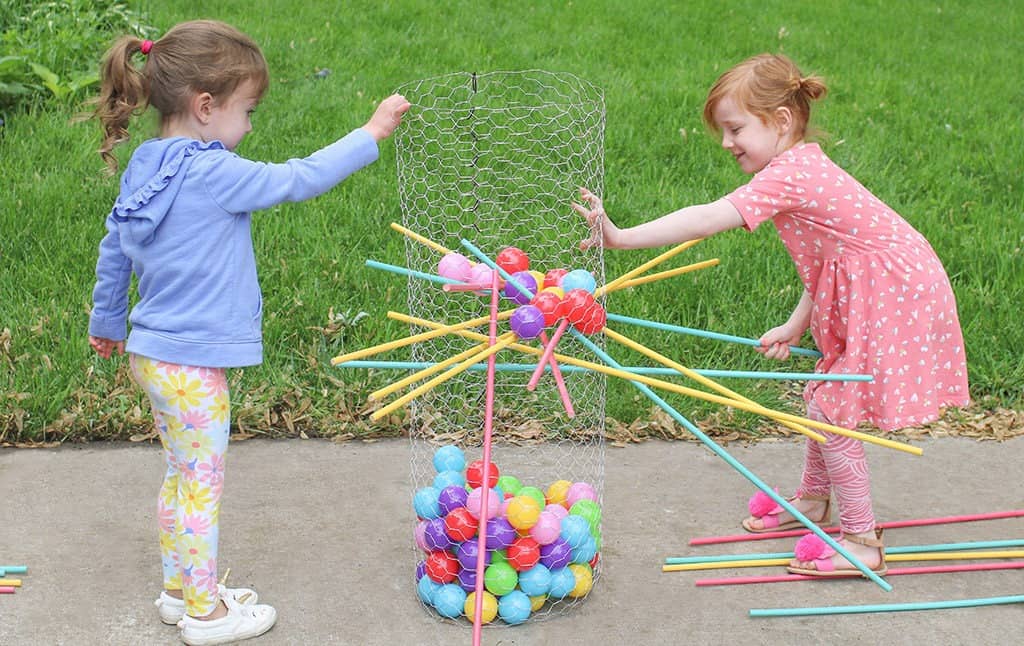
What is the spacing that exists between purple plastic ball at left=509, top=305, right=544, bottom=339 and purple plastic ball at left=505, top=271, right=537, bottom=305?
13 centimetres

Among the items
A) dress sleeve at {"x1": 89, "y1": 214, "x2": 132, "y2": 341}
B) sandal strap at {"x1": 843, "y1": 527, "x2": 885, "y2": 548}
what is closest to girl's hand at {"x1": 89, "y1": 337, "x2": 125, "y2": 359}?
dress sleeve at {"x1": 89, "y1": 214, "x2": 132, "y2": 341}

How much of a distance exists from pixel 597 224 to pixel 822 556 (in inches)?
42.2

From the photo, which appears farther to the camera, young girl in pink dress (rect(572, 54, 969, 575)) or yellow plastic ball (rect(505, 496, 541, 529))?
young girl in pink dress (rect(572, 54, 969, 575))

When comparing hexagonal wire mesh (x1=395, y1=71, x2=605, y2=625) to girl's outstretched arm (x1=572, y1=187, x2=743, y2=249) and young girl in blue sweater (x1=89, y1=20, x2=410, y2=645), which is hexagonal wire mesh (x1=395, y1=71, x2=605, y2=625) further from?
young girl in blue sweater (x1=89, y1=20, x2=410, y2=645)

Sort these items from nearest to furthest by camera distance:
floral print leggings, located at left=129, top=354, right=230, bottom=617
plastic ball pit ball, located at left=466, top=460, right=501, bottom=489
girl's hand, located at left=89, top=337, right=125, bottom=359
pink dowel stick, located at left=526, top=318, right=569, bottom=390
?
pink dowel stick, located at left=526, top=318, right=569, bottom=390 < floral print leggings, located at left=129, top=354, right=230, bottom=617 < girl's hand, located at left=89, top=337, right=125, bottom=359 < plastic ball pit ball, located at left=466, top=460, right=501, bottom=489

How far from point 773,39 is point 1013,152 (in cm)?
181

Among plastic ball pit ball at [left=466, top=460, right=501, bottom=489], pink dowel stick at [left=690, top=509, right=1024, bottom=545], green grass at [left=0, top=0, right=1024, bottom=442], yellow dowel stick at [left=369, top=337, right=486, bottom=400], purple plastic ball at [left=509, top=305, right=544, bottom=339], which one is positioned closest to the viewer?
yellow dowel stick at [left=369, top=337, right=486, bottom=400]

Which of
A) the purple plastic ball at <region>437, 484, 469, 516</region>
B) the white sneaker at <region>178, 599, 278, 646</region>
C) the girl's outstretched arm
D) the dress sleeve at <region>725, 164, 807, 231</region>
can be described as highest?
the dress sleeve at <region>725, 164, 807, 231</region>

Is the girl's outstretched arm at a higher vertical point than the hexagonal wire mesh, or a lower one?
higher

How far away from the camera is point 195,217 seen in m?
2.60

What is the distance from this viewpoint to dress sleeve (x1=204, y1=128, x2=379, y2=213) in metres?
2.57

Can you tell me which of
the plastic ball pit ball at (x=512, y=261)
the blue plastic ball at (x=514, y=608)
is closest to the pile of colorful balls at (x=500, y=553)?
the blue plastic ball at (x=514, y=608)

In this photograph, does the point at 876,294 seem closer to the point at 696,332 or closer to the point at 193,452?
the point at 696,332

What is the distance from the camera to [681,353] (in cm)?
430
